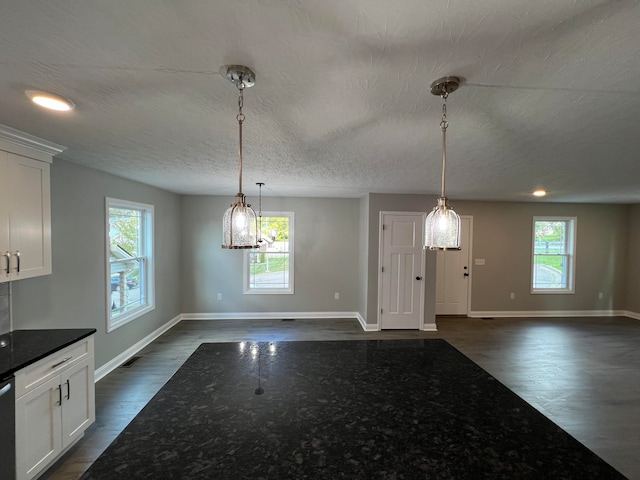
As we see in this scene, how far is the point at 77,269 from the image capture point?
2768 millimetres

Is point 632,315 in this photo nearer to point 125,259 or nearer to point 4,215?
point 125,259

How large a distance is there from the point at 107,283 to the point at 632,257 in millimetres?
9298

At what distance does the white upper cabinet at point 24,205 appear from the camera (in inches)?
72.3

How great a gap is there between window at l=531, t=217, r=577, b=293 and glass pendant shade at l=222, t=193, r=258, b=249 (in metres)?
6.46

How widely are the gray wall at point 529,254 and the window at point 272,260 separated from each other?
3499 millimetres

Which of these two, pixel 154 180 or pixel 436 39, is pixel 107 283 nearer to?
pixel 154 180

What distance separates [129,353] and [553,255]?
783 centimetres

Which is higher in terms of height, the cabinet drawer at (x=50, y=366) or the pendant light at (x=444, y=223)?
the pendant light at (x=444, y=223)

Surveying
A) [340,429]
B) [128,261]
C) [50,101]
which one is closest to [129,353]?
[128,261]

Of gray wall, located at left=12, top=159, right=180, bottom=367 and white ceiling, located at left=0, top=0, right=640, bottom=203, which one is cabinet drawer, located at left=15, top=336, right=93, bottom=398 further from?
white ceiling, located at left=0, top=0, right=640, bottom=203

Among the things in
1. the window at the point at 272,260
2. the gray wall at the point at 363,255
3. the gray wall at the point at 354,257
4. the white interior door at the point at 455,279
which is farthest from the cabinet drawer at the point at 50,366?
the white interior door at the point at 455,279

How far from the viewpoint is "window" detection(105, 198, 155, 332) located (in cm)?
335

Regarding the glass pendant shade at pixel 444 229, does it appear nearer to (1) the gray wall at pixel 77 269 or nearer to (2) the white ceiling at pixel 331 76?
(2) the white ceiling at pixel 331 76

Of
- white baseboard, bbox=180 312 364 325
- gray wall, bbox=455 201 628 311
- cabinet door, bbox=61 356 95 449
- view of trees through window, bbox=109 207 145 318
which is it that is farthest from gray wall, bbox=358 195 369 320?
cabinet door, bbox=61 356 95 449
